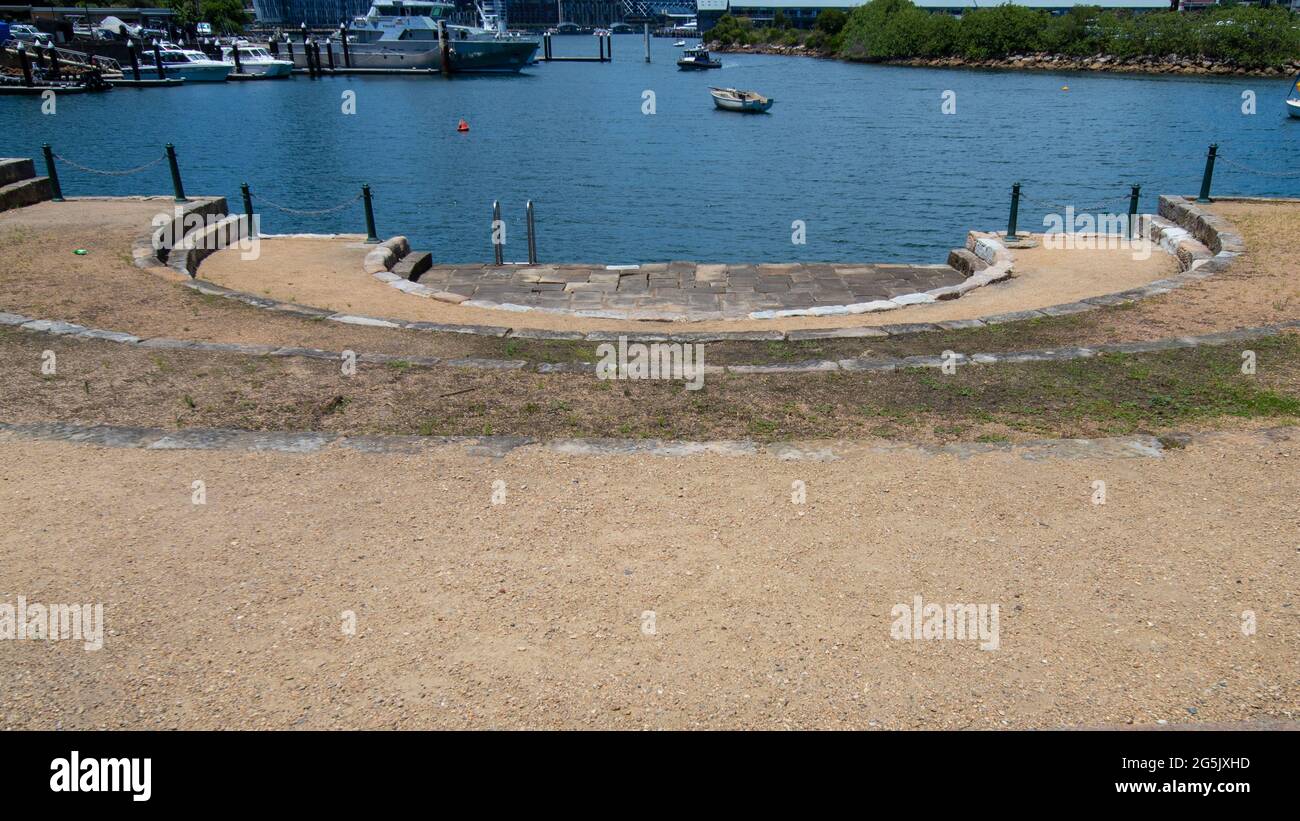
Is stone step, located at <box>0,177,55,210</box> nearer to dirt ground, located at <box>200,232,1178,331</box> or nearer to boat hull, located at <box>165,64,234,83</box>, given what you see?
dirt ground, located at <box>200,232,1178,331</box>

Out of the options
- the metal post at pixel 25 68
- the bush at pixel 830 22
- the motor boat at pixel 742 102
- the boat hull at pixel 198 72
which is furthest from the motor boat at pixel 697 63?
the metal post at pixel 25 68

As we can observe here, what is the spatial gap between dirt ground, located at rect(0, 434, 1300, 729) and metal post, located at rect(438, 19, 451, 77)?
81.1 meters

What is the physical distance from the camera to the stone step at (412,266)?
14648 mm

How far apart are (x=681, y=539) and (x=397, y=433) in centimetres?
271

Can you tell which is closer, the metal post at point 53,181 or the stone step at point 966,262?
the stone step at point 966,262

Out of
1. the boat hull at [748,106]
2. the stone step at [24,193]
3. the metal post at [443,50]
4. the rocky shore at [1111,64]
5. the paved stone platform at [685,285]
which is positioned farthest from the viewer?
the metal post at [443,50]

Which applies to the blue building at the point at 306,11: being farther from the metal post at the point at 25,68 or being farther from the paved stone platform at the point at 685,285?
the paved stone platform at the point at 685,285

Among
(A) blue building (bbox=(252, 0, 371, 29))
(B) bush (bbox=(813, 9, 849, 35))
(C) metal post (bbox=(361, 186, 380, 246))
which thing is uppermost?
(A) blue building (bbox=(252, 0, 371, 29))

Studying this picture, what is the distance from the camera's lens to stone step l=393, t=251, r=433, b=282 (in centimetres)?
1465

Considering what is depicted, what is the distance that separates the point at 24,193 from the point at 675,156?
27653 millimetres

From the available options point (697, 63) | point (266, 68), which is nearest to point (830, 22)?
point (697, 63)

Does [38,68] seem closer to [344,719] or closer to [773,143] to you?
[773,143]

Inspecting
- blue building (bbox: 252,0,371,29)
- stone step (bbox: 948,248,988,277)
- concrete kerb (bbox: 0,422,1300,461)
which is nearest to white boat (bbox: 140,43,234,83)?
blue building (bbox: 252,0,371,29)

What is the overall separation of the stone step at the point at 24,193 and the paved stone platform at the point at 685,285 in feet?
25.5
